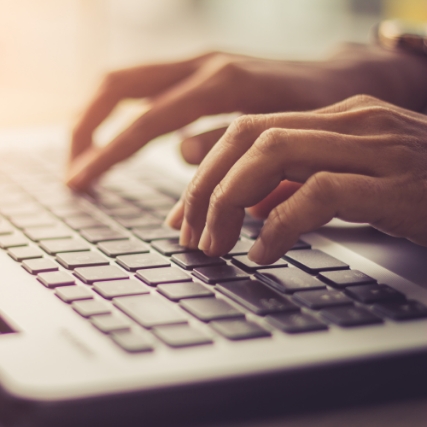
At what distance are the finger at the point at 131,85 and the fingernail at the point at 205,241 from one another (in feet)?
1.40

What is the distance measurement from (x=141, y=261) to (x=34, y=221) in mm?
170

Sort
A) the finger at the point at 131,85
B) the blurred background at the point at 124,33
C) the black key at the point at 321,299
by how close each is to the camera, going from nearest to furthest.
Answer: the black key at the point at 321,299
the finger at the point at 131,85
the blurred background at the point at 124,33

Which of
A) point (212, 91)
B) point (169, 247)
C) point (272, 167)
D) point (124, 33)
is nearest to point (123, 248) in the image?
point (169, 247)

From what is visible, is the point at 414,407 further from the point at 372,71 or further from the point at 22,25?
the point at 22,25

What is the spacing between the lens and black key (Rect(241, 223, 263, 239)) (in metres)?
0.62

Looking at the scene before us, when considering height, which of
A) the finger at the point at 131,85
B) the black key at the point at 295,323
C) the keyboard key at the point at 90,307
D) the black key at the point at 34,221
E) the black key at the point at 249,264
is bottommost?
the black key at the point at 34,221

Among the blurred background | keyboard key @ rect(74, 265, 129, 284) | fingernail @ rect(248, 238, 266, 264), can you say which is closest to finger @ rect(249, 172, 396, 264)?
fingernail @ rect(248, 238, 266, 264)

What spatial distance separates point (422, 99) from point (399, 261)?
545mm

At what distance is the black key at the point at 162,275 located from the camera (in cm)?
48

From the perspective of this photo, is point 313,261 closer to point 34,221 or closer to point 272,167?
point 272,167

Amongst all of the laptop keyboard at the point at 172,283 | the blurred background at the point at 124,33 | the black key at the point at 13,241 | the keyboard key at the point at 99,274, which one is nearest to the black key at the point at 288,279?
the laptop keyboard at the point at 172,283

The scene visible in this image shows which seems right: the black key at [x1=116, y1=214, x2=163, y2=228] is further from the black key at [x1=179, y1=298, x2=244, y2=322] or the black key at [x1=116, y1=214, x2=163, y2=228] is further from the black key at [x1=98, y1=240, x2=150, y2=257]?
the black key at [x1=179, y1=298, x2=244, y2=322]

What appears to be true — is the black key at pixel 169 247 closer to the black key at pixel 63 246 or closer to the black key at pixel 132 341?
the black key at pixel 63 246

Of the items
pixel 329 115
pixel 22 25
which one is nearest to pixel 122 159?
pixel 329 115
